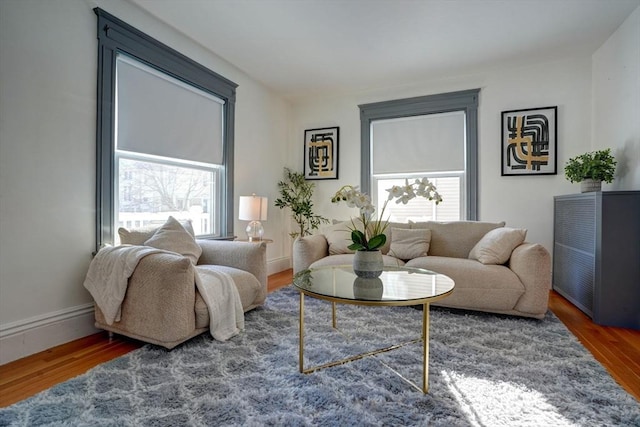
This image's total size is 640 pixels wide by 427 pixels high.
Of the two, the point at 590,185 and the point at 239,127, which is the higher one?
the point at 239,127

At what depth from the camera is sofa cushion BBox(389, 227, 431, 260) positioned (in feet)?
10.9

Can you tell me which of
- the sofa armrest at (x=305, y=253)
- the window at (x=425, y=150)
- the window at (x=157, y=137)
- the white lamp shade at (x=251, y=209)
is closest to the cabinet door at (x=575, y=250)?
the window at (x=425, y=150)

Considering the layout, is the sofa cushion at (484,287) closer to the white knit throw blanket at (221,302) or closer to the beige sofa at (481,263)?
the beige sofa at (481,263)

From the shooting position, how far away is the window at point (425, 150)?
411 cm

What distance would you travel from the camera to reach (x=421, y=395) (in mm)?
1544

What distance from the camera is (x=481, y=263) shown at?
290 centimetres

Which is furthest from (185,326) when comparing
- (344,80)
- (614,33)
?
(614,33)

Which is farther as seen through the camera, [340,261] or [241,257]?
[340,261]

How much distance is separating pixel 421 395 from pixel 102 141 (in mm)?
2791

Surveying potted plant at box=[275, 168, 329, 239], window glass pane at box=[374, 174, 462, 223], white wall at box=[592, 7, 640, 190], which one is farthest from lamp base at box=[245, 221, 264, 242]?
white wall at box=[592, 7, 640, 190]

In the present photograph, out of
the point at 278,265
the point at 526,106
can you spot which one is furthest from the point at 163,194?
the point at 526,106

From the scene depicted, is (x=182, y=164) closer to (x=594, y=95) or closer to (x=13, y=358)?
(x=13, y=358)

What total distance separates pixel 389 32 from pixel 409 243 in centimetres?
212

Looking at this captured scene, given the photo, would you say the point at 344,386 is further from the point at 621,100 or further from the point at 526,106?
the point at 526,106
